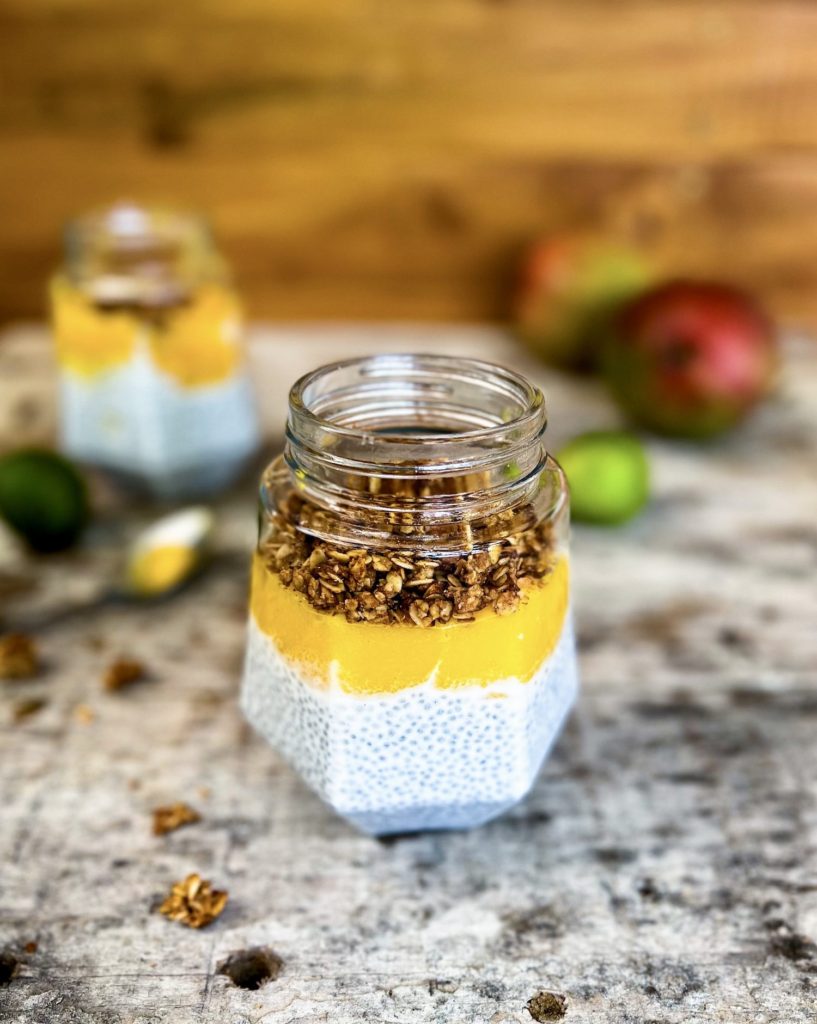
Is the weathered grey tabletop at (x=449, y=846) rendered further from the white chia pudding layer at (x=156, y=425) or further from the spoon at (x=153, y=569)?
the white chia pudding layer at (x=156, y=425)

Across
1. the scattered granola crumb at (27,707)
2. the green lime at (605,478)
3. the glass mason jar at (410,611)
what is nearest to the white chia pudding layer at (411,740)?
the glass mason jar at (410,611)

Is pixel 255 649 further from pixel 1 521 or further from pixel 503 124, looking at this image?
pixel 503 124

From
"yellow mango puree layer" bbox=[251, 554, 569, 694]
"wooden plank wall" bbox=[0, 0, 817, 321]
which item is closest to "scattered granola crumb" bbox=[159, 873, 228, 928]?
"yellow mango puree layer" bbox=[251, 554, 569, 694]

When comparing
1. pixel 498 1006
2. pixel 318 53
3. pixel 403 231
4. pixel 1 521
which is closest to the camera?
pixel 498 1006

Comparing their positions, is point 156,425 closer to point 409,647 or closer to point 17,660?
point 17,660

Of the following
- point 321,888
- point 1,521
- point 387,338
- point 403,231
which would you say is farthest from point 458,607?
point 403,231

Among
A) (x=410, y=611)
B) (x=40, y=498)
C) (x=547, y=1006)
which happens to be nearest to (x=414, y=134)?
(x=40, y=498)

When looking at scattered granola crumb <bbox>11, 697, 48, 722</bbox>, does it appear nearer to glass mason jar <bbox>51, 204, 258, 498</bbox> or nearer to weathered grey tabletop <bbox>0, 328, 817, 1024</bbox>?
weathered grey tabletop <bbox>0, 328, 817, 1024</bbox>
